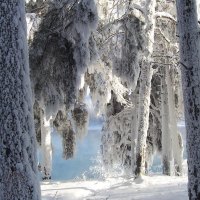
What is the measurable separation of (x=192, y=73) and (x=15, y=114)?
255cm

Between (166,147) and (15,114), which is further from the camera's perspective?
(166,147)

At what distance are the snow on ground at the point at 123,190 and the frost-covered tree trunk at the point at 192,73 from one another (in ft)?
7.16

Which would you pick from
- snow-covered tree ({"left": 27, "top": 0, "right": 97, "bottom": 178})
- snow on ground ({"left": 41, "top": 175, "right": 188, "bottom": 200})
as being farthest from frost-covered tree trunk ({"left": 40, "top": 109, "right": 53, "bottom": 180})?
snow-covered tree ({"left": 27, "top": 0, "right": 97, "bottom": 178})

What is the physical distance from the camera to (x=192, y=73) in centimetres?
679

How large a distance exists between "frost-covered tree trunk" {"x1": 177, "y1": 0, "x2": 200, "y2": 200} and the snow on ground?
85.9 inches

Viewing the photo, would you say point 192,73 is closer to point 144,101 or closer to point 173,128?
point 144,101

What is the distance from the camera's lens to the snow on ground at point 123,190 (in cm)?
938

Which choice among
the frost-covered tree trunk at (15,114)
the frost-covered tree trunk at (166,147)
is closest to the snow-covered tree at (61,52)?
the frost-covered tree trunk at (15,114)

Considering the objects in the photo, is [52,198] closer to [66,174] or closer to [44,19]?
[44,19]

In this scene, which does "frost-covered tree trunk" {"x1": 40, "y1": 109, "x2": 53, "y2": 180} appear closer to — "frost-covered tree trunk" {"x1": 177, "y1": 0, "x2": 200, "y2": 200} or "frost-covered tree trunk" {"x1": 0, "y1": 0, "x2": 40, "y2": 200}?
"frost-covered tree trunk" {"x1": 177, "y1": 0, "x2": 200, "y2": 200}

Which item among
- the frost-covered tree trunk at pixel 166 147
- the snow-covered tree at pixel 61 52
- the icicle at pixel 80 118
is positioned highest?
the snow-covered tree at pixel 61 52

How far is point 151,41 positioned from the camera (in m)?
11.6

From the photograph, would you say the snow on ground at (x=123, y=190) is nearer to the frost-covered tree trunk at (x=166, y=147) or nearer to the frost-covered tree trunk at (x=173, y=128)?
the frost-covered tree trunk at (x=166, y=147)

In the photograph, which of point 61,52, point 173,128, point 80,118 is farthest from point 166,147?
point 61,52
